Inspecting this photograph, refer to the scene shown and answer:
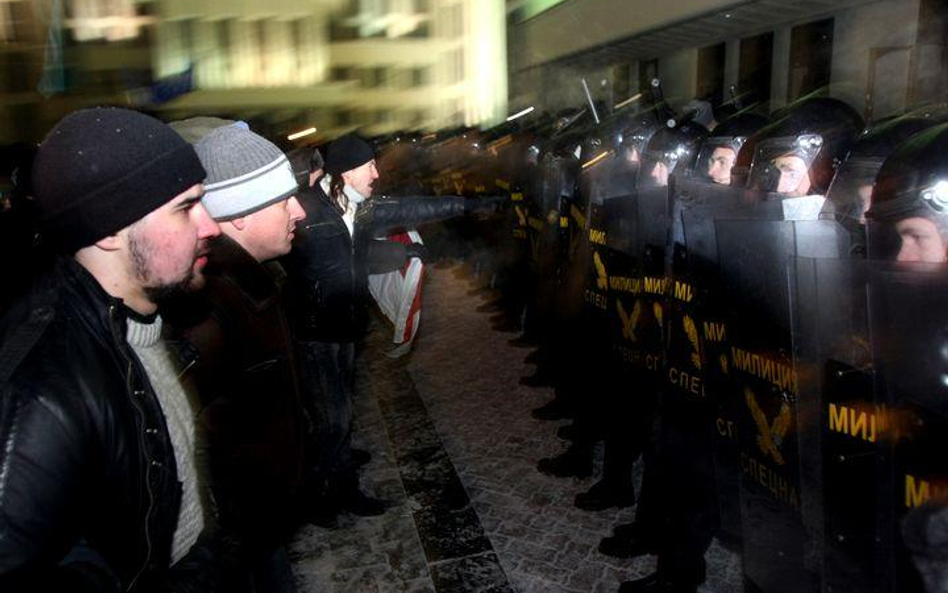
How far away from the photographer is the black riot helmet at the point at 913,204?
223 cm

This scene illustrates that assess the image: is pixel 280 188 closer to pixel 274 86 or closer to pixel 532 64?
pixel 532 64

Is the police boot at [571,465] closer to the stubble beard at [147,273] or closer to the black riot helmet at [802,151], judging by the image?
the black riot helmet at [802,151]

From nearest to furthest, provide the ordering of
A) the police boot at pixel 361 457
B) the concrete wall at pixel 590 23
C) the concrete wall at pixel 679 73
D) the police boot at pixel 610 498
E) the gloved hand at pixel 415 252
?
the police boot at pixel 610 498
the gloved hand at pixel 415 252
the police boot at pixel 361 457
the concrete wall at pixel 590 23
the concrete wall at pixel 679 73

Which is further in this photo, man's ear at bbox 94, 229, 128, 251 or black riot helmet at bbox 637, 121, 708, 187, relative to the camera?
black riot helmet at bbox 637, 121, 708, 187

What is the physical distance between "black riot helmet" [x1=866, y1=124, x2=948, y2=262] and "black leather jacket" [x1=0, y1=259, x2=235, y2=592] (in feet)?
7.42

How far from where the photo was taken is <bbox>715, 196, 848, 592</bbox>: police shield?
2.28m

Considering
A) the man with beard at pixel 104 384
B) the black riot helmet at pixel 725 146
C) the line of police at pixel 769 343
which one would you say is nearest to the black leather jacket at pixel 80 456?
the man with beard at pixel 104 384

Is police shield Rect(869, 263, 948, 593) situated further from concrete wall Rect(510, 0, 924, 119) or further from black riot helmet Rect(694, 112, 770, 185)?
concrete wall Rect(510, 0, 924, 119)

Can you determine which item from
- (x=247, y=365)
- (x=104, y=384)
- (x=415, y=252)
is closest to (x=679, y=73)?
(x=415, y=252)

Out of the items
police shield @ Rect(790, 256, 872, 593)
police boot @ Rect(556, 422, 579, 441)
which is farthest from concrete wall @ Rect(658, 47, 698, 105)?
police shield @ Rect(790, 256, 872, 593)

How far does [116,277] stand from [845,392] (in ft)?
6.45

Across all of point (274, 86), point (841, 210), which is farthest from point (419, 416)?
point (274, 86)

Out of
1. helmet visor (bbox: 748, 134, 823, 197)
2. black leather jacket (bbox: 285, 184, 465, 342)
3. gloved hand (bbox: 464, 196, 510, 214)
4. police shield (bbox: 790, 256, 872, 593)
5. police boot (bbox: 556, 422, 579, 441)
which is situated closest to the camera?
police shield (bbox: 790, 256, 872, 593)

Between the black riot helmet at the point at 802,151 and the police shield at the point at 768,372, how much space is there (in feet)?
3.20
